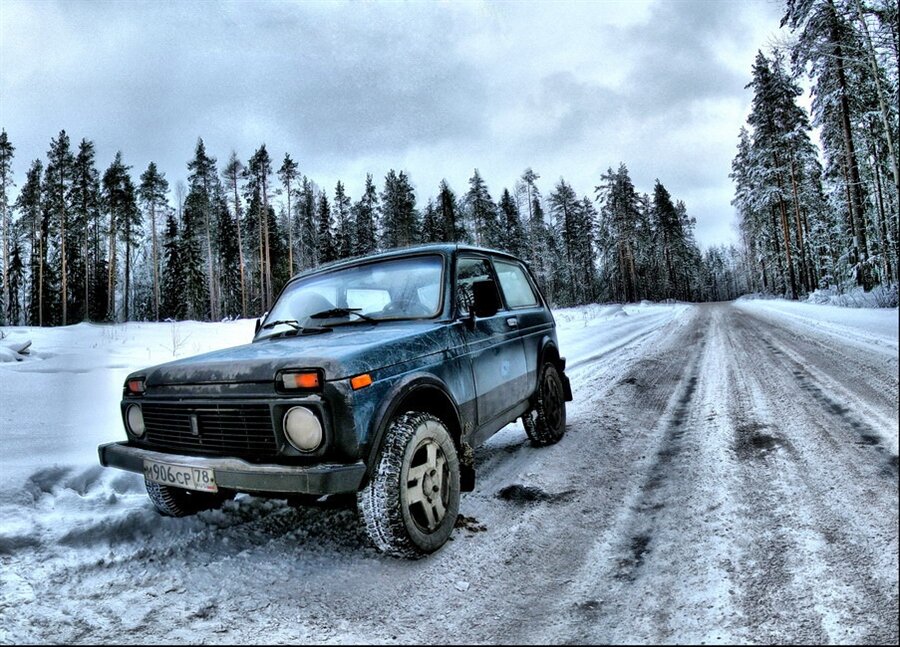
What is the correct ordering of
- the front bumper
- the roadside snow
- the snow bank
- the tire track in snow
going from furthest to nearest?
the snow bank → the front bumper → the tire track in snow → the roadside snow

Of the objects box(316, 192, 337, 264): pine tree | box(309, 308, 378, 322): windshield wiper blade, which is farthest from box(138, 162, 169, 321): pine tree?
box(309, 308, 378, 322): windshield wiper blade

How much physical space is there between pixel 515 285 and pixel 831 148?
1335 inches

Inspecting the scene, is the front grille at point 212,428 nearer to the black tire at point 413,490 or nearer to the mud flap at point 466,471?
the black tire at point 413,490

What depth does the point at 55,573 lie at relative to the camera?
2.53m

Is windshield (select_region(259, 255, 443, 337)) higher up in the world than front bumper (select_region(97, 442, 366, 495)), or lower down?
higher up

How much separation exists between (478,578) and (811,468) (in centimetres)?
242

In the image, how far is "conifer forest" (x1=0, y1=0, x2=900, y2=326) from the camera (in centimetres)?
2697

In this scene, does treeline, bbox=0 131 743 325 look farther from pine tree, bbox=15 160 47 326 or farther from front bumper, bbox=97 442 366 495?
front bumper, bbox=97 442 366 495

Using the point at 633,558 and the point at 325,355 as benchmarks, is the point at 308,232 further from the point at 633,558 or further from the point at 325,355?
the point at 633,558

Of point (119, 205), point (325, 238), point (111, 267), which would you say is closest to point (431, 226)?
point (325, 238)

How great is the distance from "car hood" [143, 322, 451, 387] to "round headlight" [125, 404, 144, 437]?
256mm

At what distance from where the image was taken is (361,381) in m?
2.30

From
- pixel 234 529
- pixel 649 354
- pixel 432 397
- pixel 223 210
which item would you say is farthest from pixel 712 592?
pixel 223 210

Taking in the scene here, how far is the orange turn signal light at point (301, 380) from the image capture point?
2.22m
